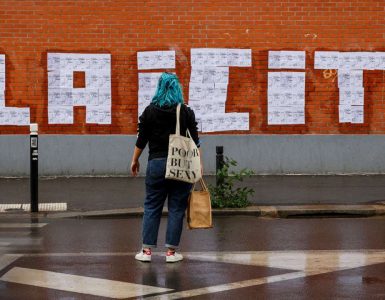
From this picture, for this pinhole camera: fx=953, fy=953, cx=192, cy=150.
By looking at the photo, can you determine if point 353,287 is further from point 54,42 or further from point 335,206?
point 54,42

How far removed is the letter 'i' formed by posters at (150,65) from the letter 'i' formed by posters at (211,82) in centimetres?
47

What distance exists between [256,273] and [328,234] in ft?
9.16

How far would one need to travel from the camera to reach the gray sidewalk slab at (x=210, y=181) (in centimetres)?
1439

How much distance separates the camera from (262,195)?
15.1m

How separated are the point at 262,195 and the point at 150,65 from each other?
413cm

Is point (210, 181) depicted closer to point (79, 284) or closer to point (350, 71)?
point (350, 71)

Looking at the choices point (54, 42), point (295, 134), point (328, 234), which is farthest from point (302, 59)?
point (328, 234)

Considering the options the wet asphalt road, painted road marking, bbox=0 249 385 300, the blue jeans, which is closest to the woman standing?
the blue jeans

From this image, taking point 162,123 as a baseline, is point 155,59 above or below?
above

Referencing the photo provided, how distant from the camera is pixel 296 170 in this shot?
1822 centimetres

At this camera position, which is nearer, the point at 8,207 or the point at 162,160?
the point at 162,160

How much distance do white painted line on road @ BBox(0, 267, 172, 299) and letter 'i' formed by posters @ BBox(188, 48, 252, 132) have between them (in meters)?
9.38

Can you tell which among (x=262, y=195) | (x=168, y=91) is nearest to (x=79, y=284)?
(x=168, y=91)

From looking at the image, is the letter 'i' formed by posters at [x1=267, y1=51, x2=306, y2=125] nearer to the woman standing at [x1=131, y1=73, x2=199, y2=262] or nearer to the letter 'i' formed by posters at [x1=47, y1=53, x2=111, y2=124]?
the letter 'i' formed by posters at [x1=47, y1=53, x2=111, y2=124]
